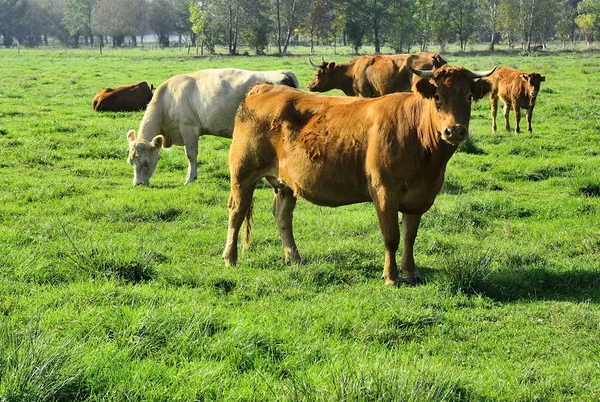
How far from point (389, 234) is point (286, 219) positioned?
1508 millimetres

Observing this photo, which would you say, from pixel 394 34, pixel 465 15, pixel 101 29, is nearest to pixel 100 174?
pixel 394 34

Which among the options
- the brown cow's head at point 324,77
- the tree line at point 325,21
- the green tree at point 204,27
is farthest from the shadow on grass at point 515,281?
the green tree at point 204,27

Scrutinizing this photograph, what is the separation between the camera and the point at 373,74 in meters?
16.0

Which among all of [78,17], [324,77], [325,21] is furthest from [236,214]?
[78,17]

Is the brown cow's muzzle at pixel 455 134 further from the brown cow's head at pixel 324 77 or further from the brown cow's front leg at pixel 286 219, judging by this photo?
the brown cow's head at pixel 324 77

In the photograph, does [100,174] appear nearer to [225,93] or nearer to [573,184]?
[225,93]

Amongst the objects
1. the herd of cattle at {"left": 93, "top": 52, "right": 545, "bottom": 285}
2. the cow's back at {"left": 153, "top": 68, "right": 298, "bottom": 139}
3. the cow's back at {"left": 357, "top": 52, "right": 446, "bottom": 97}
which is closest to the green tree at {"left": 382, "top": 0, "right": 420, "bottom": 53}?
the cow's back at {"left": 357, "top": 52, "right": 446, "bottom": 97}

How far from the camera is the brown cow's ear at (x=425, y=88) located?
18.5 ft

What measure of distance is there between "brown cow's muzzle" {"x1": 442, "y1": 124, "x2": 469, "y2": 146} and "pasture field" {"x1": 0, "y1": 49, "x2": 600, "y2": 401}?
132 centimetres

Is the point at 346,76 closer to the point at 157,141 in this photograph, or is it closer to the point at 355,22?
the point at 157,141

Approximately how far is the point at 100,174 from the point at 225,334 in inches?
311

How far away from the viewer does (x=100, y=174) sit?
1149 cm

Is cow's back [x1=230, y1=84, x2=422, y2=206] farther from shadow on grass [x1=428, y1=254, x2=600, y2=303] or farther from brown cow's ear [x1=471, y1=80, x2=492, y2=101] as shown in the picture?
shadow on grass [x1=428, y1=254, x2=600, y2=303]

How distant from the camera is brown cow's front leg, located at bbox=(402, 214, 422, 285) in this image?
6.28 metres
